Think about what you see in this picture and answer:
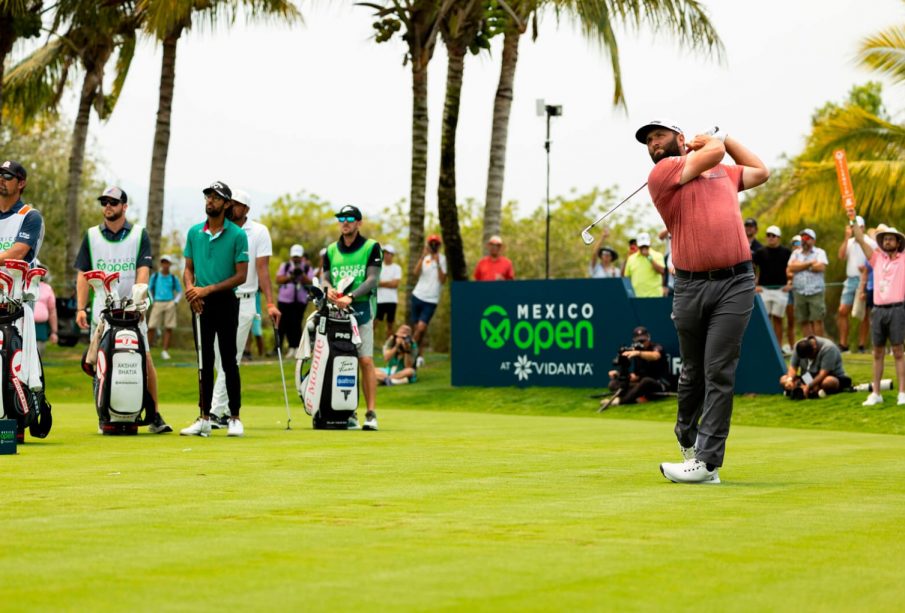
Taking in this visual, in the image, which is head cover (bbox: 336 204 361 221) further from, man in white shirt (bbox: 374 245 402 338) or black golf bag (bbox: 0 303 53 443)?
man in white shirt (bbox: 374 245 402 338)

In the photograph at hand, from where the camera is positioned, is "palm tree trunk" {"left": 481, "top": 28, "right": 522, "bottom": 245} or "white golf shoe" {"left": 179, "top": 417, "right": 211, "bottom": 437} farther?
"palm tree trunk" {"left": 481, "top": 28, "right": 522, "bottom": 245}

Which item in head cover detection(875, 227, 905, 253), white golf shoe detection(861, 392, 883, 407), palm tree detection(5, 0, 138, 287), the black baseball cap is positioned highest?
palm tree detection(5, 0, 138, 287)

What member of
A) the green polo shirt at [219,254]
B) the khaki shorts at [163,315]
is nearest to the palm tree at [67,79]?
the khaki shorts at [163,315]

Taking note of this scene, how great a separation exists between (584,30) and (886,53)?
28.3 feet

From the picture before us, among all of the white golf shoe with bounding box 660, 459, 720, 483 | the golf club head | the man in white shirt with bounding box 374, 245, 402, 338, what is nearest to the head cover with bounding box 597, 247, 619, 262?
the man in white shirt with bounding box 374, 245, 402, 338

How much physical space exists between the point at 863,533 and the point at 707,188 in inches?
119

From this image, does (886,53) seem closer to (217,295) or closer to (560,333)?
(560,333)

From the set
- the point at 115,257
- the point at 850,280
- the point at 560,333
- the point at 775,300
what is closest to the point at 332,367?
the point at 115,257

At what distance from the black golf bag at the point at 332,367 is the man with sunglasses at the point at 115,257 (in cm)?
156

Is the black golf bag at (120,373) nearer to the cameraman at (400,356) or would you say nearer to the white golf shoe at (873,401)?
the white golf shoe at (873,401)

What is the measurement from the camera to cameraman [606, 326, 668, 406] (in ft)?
65.4

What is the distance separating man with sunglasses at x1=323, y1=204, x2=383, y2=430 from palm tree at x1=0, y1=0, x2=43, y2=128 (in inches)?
589

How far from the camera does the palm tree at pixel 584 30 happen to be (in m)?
25.9

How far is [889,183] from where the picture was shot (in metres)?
30.2
